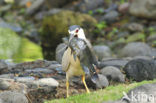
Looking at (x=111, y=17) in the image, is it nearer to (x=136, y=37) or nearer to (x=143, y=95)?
(x=136, y=37)

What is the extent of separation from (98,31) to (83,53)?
10.8m

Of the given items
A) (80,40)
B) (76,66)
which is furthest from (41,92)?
(80,40)

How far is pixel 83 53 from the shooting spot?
5.18 meters

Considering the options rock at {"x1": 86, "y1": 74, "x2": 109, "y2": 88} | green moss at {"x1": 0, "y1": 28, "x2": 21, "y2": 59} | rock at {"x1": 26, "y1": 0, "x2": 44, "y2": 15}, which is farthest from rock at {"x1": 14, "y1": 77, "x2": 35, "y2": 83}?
rock at {"x1": 26, "y1": 0, "x2": 44, "y2": 15}

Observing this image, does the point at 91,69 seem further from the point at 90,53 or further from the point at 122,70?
the point at 122,70

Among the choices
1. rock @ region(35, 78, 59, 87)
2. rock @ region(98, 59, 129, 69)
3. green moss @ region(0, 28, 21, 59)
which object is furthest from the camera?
green moss @ region(0, 28, 21, 59)

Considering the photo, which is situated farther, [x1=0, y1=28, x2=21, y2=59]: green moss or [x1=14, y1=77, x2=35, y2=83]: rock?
[x1=0, y1=28, x2=21, y2=59]: green moss

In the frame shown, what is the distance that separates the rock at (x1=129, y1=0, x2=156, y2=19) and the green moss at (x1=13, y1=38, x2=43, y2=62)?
5436 mm

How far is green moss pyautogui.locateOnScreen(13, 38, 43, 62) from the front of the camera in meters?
12.1

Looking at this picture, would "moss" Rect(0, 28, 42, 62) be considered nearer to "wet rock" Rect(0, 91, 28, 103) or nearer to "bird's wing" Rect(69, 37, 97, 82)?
"wet rock" Rect(0, 91, 28, 103)

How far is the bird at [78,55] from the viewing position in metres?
5.03

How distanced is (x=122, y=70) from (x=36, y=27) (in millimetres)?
12540

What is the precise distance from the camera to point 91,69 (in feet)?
17.5

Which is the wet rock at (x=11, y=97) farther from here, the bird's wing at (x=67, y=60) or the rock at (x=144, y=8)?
the rock at (x=144, y=8)
